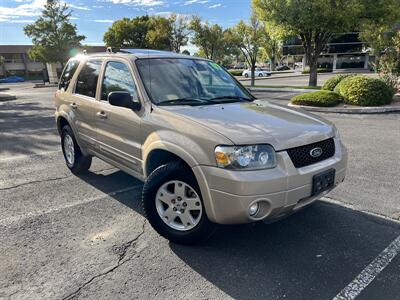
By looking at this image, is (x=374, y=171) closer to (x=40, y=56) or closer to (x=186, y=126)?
(x=186, y=126)

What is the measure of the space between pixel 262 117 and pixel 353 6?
18.6 metres

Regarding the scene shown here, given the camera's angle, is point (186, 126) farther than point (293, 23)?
No

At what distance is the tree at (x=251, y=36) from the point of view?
80.7 feet

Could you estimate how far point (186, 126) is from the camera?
10.5 feet

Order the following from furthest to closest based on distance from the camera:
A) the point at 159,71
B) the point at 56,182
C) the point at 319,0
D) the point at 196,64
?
the point at 319,0 → the point at 56,182 → the point at 196,64 → the point at 159,71

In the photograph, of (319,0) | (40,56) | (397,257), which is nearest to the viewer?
(397,257)

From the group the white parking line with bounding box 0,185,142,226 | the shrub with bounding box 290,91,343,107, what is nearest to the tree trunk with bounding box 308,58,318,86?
the shrub with bounding box 290,91,343,107

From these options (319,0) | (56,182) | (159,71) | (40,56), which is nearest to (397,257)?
(159,71)

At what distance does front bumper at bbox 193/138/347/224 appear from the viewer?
2836mm

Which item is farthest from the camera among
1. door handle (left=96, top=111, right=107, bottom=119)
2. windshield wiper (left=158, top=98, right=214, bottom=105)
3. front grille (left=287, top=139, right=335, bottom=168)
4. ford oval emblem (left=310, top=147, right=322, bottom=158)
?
door handle (left=96, top=111, right=107, bottom=119)

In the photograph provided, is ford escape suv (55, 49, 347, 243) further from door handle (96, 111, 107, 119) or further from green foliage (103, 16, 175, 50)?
green foliage (103, 16, 175, 50)

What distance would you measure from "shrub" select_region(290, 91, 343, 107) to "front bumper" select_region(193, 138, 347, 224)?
392 inches

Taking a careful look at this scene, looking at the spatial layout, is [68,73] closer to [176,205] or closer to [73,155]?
[73,155]

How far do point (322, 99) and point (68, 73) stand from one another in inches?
370
